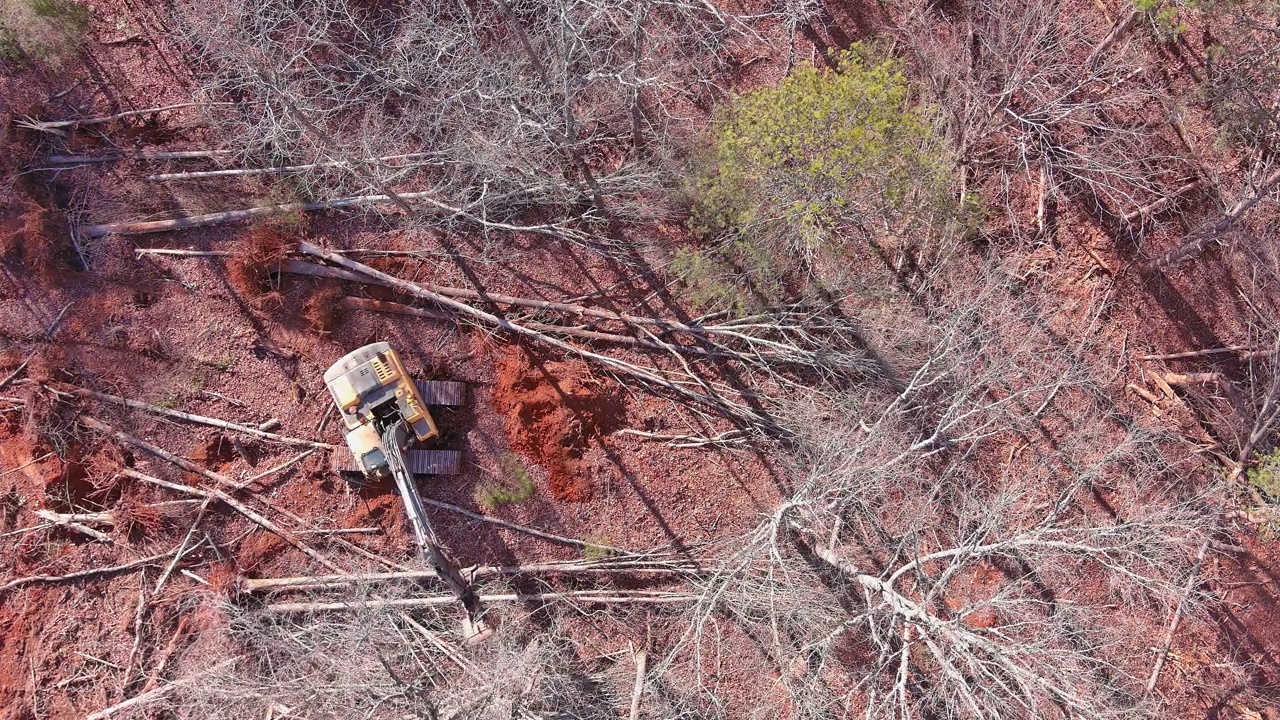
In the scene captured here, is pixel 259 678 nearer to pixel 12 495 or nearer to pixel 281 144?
pixel 12 495

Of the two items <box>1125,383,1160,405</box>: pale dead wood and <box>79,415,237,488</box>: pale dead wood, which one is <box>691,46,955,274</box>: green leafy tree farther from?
<box>79,415,237,488</box>: pale dead wood

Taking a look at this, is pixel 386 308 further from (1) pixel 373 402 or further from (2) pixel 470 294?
(1) pixel 373 402

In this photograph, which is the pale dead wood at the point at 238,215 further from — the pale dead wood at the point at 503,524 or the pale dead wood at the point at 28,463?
the pale dead wood at the point at 503,524

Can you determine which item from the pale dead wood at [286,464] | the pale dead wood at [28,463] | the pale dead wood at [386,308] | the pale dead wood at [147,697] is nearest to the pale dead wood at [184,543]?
the pale dead wood at [286,464]

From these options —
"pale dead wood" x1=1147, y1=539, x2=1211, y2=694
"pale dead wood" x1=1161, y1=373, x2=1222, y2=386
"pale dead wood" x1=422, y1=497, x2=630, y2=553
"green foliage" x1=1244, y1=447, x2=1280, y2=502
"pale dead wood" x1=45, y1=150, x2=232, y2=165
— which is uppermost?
"pale dead wood" x1=45, y1=150, x2=232, y2=165

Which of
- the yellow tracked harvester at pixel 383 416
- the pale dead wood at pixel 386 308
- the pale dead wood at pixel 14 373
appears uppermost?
the pale dead wood at pixel 14 373

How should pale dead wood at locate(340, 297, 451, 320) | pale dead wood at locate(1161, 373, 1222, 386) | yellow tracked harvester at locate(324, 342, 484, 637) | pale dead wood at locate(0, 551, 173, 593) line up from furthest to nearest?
pale dead wood at locate(1161, 373, 1222, 386) → pale dead wood at locate(340, 297, 451, 320) → pale dead wood at locate(0, 551, 173, 593) → yellow tracked harvester at locate(324, 342, 484, 637)

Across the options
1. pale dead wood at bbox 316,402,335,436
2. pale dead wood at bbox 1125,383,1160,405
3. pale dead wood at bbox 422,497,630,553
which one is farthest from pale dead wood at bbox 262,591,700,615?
pale dead wood at bbox 1125,383,1160,405
